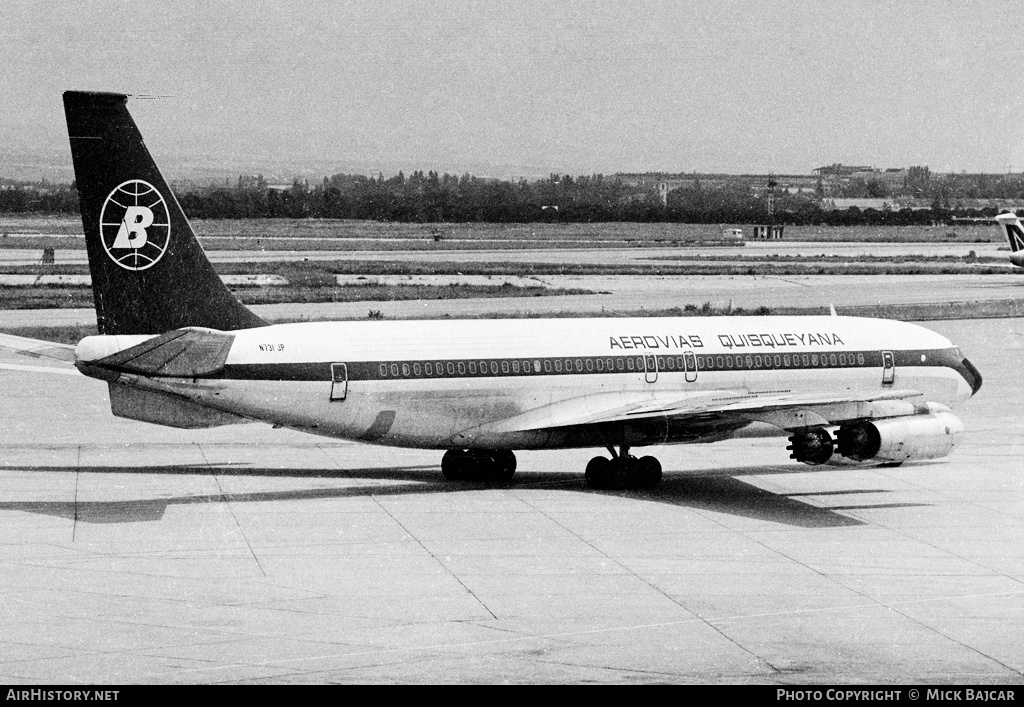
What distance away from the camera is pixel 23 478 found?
32.1 meters

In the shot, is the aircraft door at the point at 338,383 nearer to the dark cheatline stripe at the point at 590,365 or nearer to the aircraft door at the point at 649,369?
the dark cheatline stripe at the point at 590,365

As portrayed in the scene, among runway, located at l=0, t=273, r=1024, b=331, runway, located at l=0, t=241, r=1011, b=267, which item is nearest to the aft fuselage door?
runway, located at l=0, t=273, r=1024, b=331

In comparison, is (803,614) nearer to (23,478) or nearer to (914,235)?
(23,478)

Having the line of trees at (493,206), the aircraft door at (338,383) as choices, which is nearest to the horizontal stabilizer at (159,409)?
the aircraft door at (338,383)

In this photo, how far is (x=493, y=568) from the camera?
78.8ft

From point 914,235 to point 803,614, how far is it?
166987mm

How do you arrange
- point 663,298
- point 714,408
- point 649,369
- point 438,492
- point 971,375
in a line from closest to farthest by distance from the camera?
point 714,408 → point 438,492 → point 649,369 → point 971,375 → point 663,298

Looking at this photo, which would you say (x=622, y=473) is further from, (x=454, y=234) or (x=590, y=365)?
(x=454, y=234)

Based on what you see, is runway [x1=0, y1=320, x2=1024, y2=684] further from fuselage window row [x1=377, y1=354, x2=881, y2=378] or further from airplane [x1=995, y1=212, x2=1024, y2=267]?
airplane [x1=995, y1=212, x2=1024, y2=267]

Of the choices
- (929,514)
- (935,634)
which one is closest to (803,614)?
(935,634)

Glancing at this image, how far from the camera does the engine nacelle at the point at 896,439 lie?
29891 millimetres

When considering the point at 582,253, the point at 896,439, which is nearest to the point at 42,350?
the point at 896,439

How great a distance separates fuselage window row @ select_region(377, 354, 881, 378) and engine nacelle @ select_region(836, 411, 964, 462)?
15.0 ft

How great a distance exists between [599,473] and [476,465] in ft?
9.89
